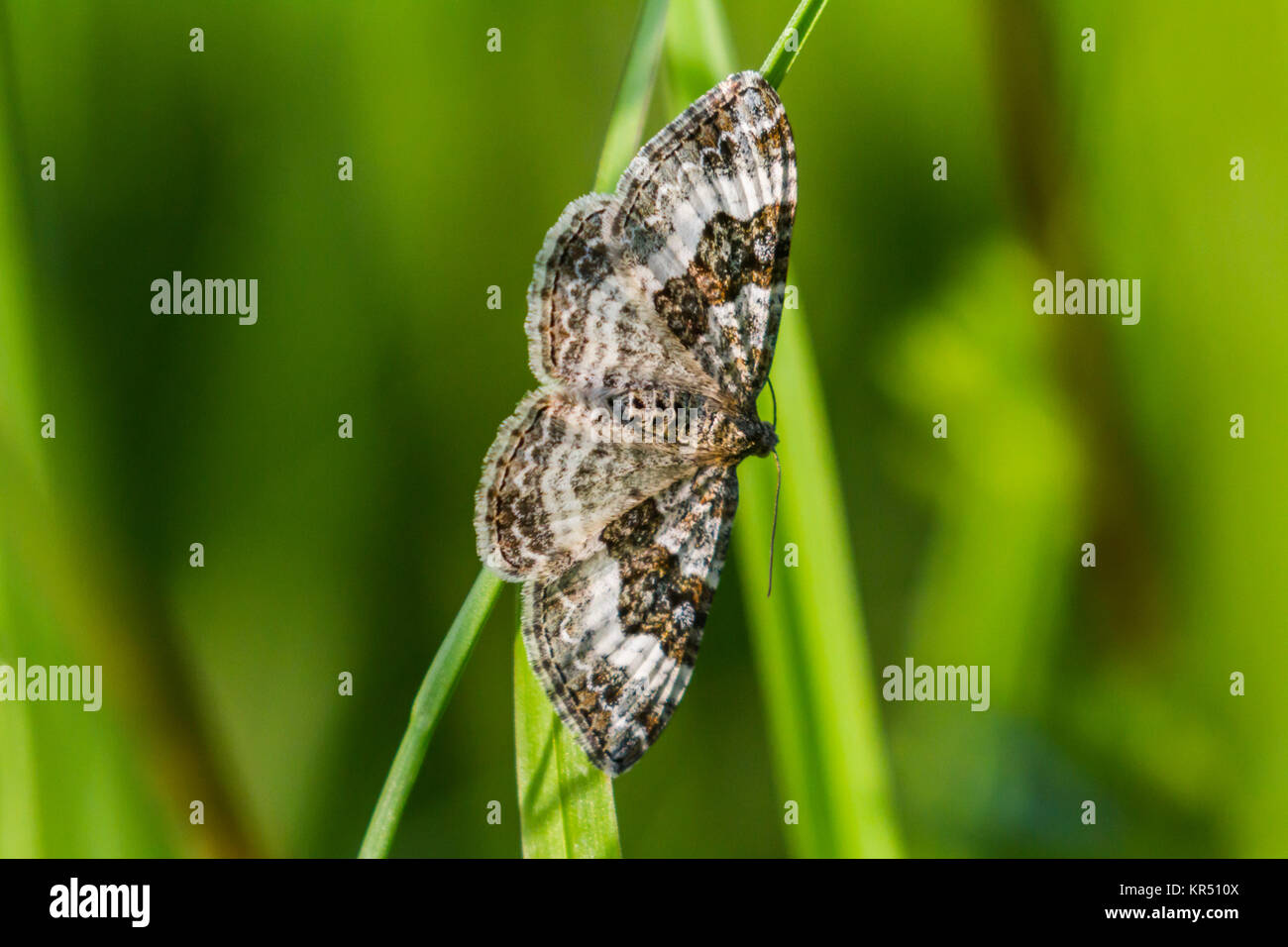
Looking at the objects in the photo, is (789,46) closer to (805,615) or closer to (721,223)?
(721,223)

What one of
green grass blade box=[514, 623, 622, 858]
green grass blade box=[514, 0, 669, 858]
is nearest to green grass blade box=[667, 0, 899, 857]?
green grass blade box=[514, 0, 669, 858]

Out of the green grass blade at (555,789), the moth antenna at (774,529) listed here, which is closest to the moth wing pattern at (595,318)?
the moth antenna at (774,529)

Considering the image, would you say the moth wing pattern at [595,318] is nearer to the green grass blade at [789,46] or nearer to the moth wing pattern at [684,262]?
the moth wing pattern at [684,262]

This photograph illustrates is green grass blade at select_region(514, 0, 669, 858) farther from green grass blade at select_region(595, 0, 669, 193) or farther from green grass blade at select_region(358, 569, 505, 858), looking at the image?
green grass blade at select_region(358, 569, 505, 858)

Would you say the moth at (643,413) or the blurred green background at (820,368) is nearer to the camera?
the moth at (643,413)

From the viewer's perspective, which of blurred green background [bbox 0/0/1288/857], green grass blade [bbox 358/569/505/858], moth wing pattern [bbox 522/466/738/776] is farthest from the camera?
blurred green background [bbox 0/0/1288/857]

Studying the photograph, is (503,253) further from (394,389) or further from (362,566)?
(362,566)
